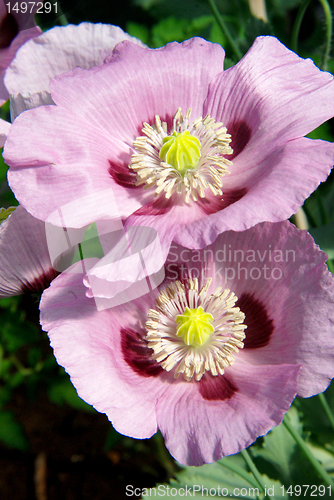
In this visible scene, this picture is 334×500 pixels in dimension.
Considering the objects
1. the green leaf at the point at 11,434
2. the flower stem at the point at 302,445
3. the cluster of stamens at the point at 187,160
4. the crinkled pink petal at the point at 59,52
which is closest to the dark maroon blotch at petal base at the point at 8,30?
the crinkled pink petal at the point at 59,52

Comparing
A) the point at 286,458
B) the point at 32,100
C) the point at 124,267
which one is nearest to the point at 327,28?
the point at 32,100

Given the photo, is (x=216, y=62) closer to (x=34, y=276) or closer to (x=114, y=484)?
(x=34, y=276)

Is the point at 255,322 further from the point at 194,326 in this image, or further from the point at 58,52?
the point at 58,52

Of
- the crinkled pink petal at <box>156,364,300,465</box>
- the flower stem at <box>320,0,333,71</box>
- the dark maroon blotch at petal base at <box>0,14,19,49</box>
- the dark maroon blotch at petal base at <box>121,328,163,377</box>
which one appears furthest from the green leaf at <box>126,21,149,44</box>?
the crinkled pink petal at <box>156,364,300,465</box>

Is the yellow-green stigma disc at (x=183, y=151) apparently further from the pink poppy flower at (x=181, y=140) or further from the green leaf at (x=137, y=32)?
the green leaf at (x=137, y=32)

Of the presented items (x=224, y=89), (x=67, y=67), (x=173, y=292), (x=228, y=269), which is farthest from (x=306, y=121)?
(x=67, y=67)
